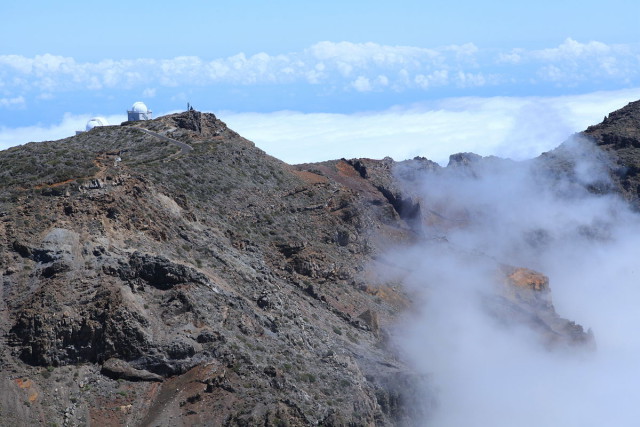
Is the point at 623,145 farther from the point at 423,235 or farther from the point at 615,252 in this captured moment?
the point at 423,235

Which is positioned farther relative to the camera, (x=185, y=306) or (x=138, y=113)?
(x=138, y=113)

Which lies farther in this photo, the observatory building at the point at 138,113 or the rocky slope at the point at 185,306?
the observatory building at the point at 138,113

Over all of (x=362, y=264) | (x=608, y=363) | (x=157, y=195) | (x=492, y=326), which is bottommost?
(x=608, y=363)

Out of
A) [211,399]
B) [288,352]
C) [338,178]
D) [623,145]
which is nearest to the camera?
[211,399]

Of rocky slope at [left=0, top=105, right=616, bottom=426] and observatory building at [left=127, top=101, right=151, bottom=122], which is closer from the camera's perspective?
rocky slope at [left=0, top=105, right=616, bottom=426]

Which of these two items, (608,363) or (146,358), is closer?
(146,358)

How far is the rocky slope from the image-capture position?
3747cm

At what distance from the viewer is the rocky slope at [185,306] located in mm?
37469

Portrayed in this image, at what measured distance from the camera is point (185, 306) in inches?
1622

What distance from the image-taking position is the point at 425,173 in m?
89.5

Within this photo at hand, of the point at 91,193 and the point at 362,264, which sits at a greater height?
the point at 91,193

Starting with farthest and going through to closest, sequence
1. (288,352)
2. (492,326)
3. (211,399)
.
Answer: (492,326)
(288,352)
(211,399)

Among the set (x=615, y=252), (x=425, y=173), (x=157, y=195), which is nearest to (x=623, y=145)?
(x=615, y=252)

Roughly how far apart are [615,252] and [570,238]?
412cm
